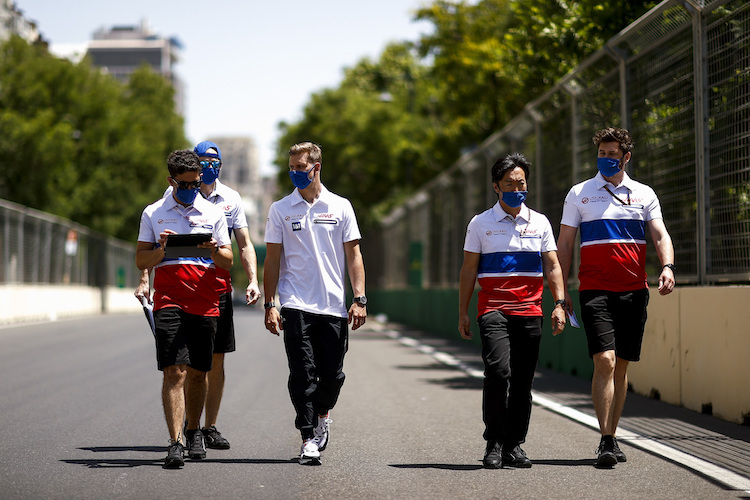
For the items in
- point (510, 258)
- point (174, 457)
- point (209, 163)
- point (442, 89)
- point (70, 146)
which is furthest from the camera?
point (70, 146)

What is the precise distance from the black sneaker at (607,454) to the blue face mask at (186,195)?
9.24 feet

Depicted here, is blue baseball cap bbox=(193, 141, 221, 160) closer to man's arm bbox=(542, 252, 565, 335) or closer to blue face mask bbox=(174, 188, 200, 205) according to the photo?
blue face mask bbox=(174, 188, 200, 205)

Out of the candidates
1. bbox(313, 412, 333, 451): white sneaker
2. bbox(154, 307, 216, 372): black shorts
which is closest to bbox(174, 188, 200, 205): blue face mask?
bbox(154, 307, 216, 372): black shorts

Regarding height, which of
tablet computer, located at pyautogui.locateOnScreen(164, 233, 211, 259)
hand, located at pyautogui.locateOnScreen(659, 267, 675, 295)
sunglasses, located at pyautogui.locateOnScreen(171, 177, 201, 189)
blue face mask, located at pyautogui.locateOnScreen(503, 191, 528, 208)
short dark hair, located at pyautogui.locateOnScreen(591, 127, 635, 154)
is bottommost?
hand, located at pyautogui.locateOnScreen(659, 267, 675, 295)

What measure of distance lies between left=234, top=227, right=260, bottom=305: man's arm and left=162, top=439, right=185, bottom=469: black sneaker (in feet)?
3.15

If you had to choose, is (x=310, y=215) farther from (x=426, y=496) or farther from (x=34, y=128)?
(x=34, y=128)

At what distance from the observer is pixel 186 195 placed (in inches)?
273

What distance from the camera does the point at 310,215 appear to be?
7016mm

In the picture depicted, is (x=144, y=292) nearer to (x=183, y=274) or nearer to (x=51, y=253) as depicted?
(x=183, y=274)

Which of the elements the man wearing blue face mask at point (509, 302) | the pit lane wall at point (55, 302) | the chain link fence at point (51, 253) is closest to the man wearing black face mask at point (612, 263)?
the man wearing blue face mask at point (509, 302)

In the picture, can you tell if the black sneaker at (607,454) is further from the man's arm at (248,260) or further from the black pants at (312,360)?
the man's arm at (248,260)

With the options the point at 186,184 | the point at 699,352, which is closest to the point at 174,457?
the point at 186,184

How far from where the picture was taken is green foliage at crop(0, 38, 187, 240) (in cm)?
4756

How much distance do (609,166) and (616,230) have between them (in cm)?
40
